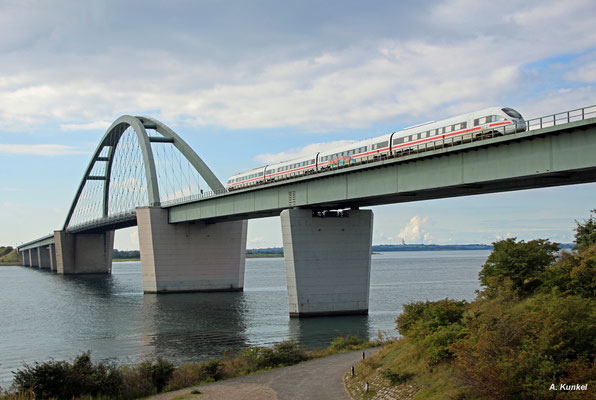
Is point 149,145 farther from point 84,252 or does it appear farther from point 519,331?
point 519,331

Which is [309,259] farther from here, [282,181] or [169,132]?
[169,132]

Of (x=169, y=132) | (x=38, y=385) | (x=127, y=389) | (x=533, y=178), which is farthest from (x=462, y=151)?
(x=169, y=132)

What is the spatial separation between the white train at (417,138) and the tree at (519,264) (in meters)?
10.2

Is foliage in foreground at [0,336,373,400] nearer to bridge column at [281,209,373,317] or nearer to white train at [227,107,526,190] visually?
white train at [227,107,526,190]

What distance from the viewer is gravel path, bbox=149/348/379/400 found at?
2008cm

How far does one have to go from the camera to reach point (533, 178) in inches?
1244

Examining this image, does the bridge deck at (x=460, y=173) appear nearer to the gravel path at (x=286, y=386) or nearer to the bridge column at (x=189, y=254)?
the gravel path at (x=286, y=386)

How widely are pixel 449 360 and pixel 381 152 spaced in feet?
92.3

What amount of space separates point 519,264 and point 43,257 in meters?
187

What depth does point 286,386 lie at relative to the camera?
2142 cm

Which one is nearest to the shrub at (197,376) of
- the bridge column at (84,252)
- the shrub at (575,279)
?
the shrub at (575,279)

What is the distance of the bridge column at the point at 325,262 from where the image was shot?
46.7 metres

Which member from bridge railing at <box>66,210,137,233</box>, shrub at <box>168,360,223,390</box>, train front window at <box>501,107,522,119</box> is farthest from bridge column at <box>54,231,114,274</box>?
shrub at <box>168,360,223,390</box>

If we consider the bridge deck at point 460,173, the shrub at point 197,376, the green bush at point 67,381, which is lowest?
the shrub at point 197,376
